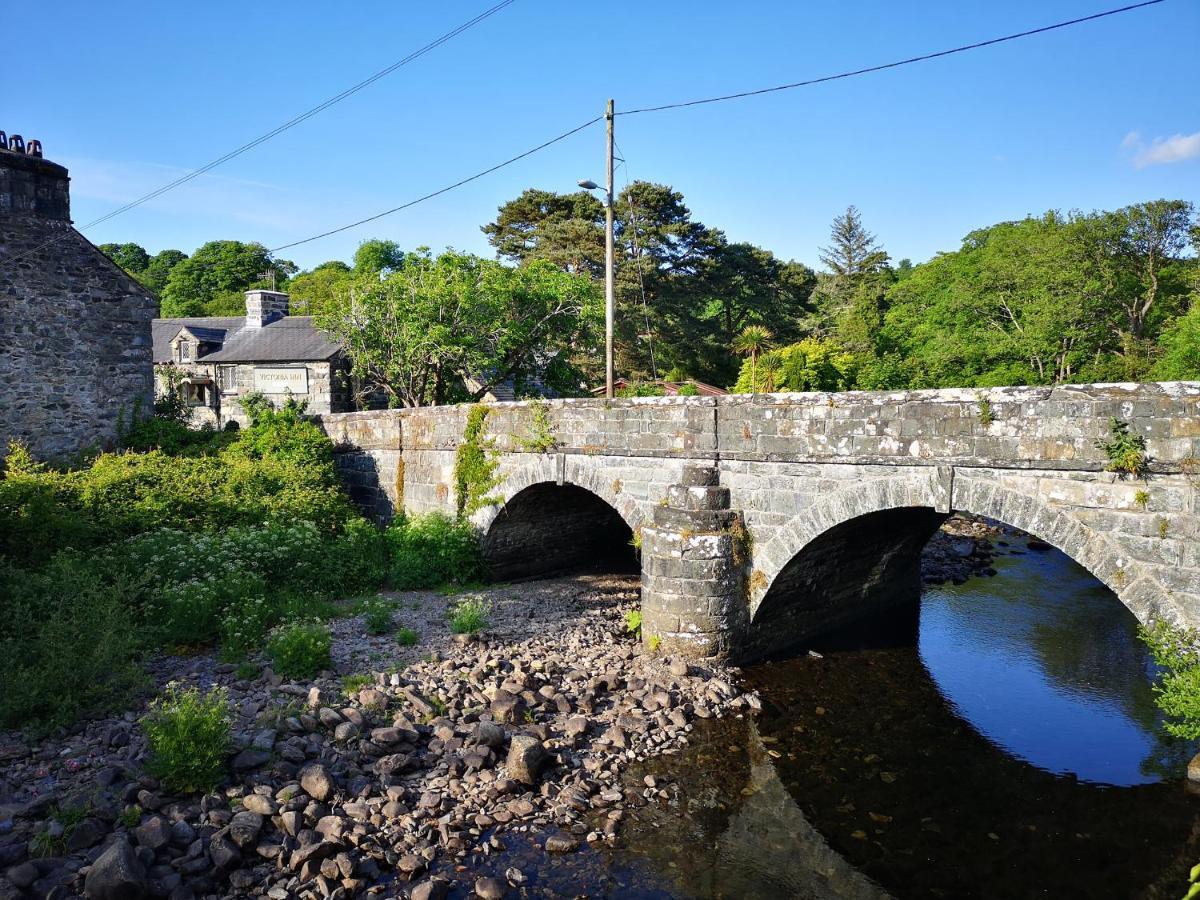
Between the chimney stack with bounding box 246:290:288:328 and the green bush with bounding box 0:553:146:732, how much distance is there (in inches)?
727

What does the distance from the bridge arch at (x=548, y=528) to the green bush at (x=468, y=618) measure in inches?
103

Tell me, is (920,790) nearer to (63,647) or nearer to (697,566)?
(697,566)

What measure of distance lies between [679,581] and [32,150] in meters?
17.7

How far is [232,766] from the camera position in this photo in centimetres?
739

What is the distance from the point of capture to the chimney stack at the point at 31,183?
16.5 m

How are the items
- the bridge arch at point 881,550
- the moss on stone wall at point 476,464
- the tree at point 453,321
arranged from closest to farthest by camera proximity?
the bridge arch at point 881,550 → the moss on stone wall at point 476,464 → the tree at point 453,321

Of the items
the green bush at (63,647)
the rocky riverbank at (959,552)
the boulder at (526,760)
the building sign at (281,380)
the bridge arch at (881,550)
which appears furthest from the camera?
the building sign at (281,380)

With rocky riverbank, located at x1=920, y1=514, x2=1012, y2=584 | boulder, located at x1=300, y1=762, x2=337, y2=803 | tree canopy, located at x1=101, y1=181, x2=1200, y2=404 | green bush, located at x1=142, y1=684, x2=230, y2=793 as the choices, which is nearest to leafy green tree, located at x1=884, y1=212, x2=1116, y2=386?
tree canopy, located at x1=101, y1=181, x2=1200, y2=404

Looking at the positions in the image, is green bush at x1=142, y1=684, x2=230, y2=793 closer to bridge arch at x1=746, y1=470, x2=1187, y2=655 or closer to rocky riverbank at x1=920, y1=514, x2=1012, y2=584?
bridge arch at x1=746, y1=470, x2=1187, y2=655

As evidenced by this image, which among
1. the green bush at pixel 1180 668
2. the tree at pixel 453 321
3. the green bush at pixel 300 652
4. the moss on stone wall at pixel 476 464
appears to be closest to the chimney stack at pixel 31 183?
the tree at pixel 453 321

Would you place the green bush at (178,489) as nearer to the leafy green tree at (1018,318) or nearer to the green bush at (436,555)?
the green bush at (436,555)

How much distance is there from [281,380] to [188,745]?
771 inches

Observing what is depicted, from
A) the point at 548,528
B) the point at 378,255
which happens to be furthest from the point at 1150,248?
the point at 378,255

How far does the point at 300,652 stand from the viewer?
9.90 meters
